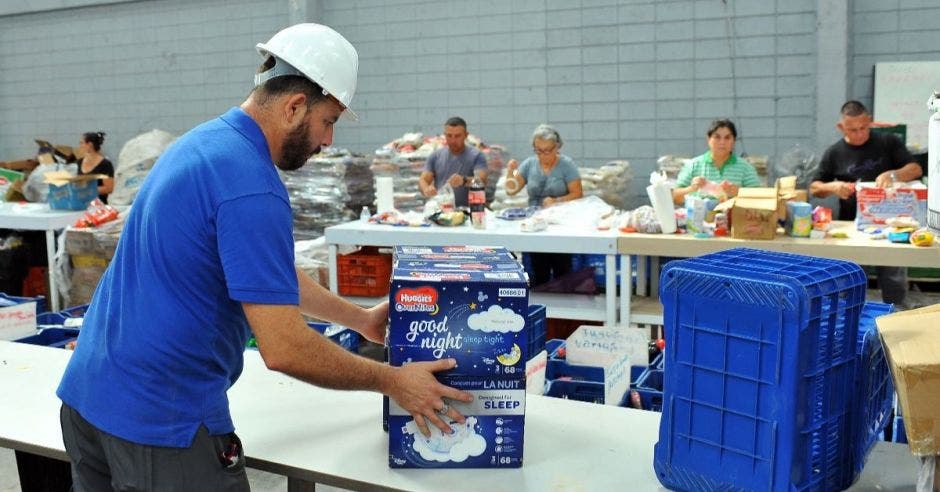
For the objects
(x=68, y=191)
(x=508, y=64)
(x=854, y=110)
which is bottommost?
(x=68, y=191)

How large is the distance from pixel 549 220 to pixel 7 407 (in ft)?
10.7

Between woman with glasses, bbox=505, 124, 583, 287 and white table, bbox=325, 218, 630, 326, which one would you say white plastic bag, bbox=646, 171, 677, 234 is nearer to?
white table, bbox=325, 218, 630, 326

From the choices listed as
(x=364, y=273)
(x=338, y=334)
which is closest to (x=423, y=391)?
(x=338, y=334)

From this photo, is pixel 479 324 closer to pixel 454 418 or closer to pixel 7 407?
pixel 454 418

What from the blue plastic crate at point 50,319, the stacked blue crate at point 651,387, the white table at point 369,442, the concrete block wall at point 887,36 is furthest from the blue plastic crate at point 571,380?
the concrete block wall at point 887,36

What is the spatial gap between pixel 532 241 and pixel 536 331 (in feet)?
6.42

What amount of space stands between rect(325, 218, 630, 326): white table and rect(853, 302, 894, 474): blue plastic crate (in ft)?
7.78

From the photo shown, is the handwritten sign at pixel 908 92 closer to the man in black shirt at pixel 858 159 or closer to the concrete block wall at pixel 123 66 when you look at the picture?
the man in black shirt at pixel 858 159

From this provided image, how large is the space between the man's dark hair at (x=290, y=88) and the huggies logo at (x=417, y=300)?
421 mm

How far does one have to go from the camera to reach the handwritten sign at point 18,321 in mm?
2828

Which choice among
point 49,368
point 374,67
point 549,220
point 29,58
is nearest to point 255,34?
point 374,67

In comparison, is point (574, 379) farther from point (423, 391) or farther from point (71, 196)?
point (71, 196)

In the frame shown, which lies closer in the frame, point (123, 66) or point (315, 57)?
point (315, 57)

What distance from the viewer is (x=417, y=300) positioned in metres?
1.61
